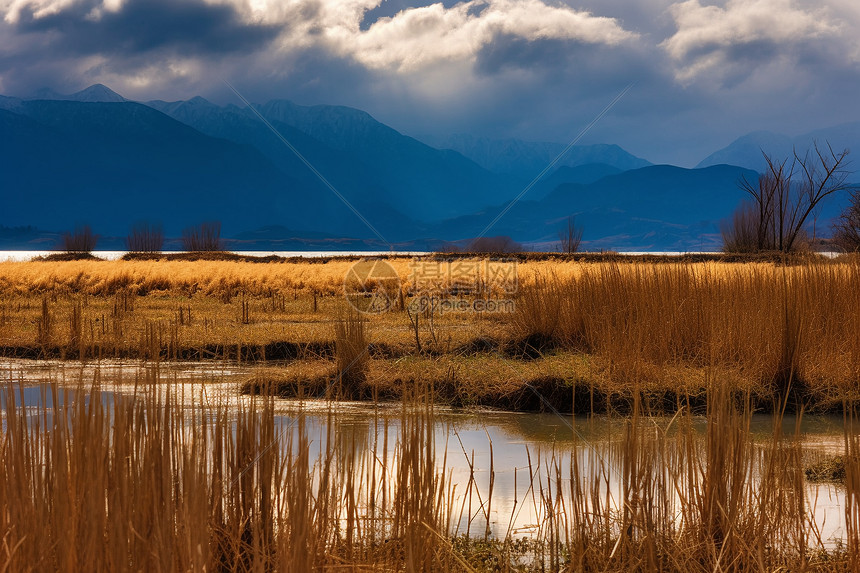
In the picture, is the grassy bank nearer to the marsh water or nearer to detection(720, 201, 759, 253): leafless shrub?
the marsh water

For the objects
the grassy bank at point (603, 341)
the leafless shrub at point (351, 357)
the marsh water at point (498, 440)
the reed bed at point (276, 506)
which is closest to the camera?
the reed bed at point (276, 506)

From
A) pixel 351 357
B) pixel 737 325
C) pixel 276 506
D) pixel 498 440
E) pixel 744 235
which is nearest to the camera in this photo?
pixel 276 506

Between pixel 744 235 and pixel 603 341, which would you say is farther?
pixel 744 235

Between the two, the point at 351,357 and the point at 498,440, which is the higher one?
the point at 351,357

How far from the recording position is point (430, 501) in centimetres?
345

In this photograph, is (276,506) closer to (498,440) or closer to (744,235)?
(498,440)

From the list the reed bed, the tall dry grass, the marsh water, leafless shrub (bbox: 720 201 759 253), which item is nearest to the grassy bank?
the tall dry grass

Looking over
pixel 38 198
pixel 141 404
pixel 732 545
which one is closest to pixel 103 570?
pixel 141 404

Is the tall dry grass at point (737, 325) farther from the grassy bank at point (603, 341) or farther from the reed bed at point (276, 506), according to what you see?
the reed bed at point (276, 506)

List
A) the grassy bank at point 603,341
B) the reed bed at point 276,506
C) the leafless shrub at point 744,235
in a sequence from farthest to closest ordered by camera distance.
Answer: the leafless shrub at point 744,235
the grassy bank at point 603,341
the reed bed at point 276,506

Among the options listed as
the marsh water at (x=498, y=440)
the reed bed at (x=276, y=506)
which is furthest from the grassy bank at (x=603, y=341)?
the reed bed at (x=276, y=506)

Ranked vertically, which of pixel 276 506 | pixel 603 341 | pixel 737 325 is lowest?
pixel 276 506

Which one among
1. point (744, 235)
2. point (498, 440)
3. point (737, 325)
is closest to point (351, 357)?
point (498, 440)

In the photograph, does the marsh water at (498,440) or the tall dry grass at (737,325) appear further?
the tall dry grass at (737,325)
